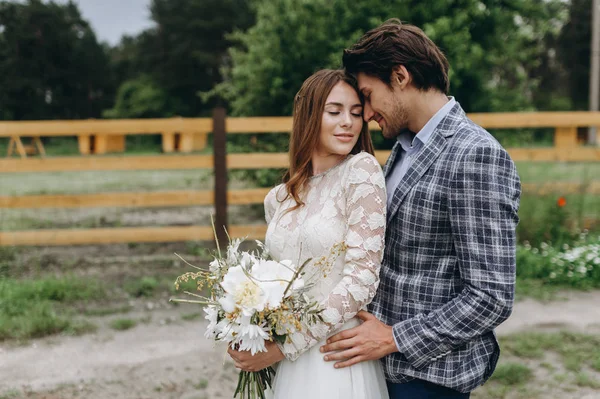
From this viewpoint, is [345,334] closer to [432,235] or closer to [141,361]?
[432,235]

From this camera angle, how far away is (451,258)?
1846 millimetres

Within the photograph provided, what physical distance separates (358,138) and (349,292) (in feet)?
2.11

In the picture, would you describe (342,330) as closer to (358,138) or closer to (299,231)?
(299,231)

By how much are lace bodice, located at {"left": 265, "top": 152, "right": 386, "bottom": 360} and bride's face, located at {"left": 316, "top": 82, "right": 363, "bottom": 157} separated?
74mm

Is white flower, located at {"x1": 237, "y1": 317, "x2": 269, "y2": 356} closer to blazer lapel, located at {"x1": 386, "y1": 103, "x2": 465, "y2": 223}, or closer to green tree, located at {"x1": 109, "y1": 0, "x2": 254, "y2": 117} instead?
blazer lapel, located at {"x1": 386, "y1": 103, "x2": 465, "y2": 223}

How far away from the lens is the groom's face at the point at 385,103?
2.02 meters

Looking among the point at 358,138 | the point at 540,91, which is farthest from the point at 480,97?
the point at 540,91

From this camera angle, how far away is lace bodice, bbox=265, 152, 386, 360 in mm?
1948

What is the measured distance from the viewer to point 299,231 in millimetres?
2133

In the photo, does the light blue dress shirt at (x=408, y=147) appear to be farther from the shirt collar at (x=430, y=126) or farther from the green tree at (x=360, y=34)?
the green tree at (x=360, y=34)

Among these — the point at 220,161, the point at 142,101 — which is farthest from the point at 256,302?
the point at 142,101

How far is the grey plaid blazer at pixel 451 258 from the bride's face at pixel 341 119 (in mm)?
336

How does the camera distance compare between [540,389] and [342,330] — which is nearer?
[342,330]

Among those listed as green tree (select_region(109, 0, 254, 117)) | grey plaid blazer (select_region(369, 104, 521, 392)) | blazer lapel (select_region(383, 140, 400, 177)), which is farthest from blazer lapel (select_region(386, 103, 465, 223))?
green tree (select_region(109, 0, 254, 117))
